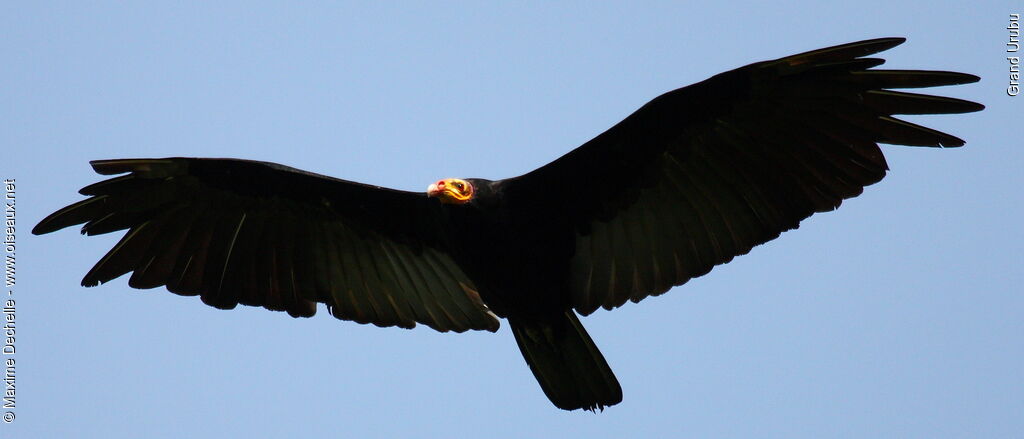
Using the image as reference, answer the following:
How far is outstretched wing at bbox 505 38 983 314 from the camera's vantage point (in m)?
8.06

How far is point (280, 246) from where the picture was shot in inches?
396

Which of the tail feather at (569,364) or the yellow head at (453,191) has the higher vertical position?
the yellow head at (453,191)

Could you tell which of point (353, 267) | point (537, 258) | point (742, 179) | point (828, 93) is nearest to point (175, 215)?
point (353, 267)

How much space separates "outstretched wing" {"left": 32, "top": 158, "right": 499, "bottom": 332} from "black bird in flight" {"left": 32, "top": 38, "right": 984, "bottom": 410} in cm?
1

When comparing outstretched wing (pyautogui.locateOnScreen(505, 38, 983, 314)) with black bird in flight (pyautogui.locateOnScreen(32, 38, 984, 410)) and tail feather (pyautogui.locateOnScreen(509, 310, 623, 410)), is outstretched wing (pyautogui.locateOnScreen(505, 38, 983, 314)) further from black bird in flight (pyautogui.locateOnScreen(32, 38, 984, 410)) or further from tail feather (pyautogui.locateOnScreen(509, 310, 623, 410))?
tail feather (pyautogui.locateOnScreen(509, 310, 623, 410))

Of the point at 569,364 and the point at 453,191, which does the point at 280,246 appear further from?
the point at 569,364

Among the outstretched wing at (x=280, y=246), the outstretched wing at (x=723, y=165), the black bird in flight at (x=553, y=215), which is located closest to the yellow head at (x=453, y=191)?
the black bird in flight at (x=553, y=215)

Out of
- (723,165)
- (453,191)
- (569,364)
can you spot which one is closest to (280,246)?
(453,191)

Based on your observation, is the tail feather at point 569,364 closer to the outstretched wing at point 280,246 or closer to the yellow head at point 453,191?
the outstretched wing at point 280,246

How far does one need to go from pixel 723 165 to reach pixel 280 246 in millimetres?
3664

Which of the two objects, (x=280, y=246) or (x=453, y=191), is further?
(x=280, y=246)

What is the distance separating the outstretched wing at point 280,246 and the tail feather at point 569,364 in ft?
2.69

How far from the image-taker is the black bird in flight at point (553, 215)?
8266 mm

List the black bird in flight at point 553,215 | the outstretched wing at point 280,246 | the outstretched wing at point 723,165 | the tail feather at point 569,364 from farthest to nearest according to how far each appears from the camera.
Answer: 1. the outstretched wing at point 280,246
2. the tail feather at point 569,364
3. the black bird in flight at point 553,215
4. the outstretched wing at point 723,165
